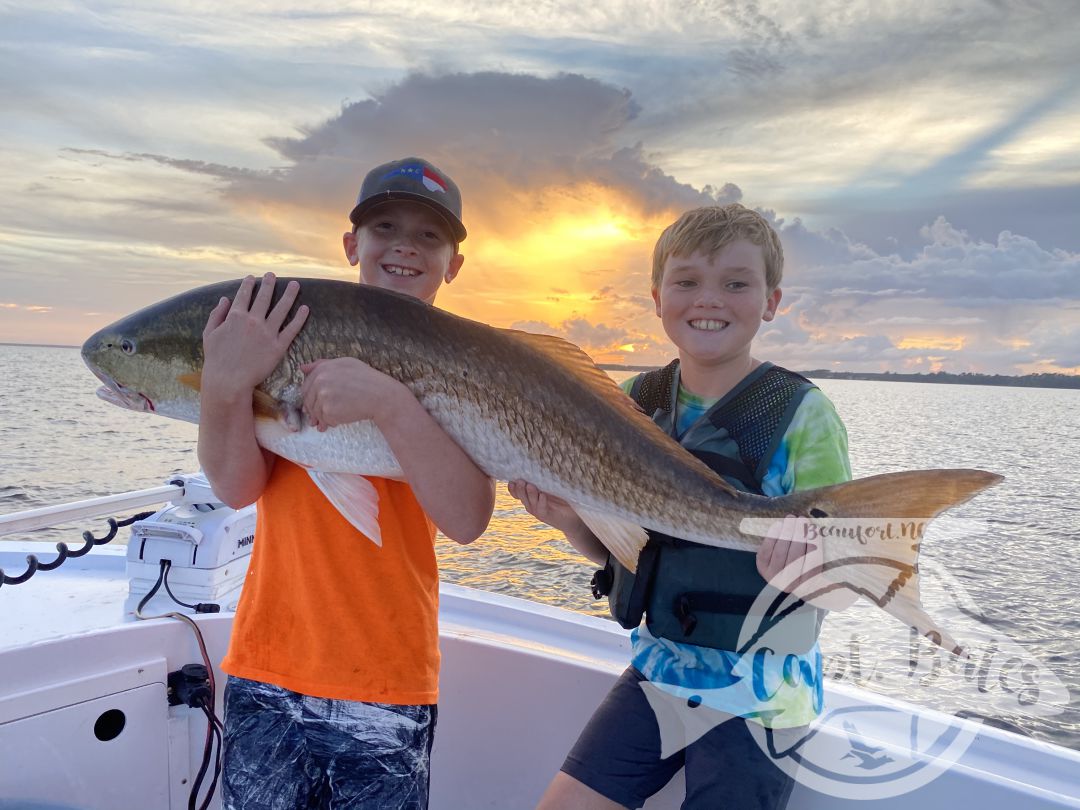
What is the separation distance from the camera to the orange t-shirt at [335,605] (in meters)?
2.38

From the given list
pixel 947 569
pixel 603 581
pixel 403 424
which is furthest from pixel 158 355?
pixel 947 569

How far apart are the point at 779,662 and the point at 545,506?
1025 millimetres

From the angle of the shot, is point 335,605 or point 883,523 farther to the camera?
point 335,605

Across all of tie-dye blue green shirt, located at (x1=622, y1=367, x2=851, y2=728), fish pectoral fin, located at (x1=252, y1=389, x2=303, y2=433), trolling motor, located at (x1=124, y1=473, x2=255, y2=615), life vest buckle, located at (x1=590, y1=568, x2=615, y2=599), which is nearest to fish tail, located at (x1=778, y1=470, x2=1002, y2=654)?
tie-dye blue green shirt, located at (x1=622, y1=367, x2=851, y2=728)

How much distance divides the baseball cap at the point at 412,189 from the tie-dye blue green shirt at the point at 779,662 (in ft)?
4.31

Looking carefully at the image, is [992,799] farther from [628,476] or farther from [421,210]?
[421,210]

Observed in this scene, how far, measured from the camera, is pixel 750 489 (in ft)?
8.97

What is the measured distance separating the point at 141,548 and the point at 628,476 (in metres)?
2.74

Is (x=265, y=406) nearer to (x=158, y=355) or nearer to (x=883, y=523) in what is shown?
(x=158, y=355)

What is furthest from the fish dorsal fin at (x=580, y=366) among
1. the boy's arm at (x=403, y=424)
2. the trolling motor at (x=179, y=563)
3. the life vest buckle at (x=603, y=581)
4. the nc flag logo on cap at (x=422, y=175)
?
the trolling motor at (x=179, y=563)

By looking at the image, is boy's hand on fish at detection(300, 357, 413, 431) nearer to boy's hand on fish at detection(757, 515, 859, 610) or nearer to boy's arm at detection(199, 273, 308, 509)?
boy's arm at detection(199, 273, 308, 509)

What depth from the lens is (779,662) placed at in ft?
8.70

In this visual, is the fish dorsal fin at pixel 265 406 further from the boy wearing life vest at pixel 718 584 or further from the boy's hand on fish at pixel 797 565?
the boy's hand on fish at pixel 797 565

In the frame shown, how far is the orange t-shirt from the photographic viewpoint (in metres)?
2.38
